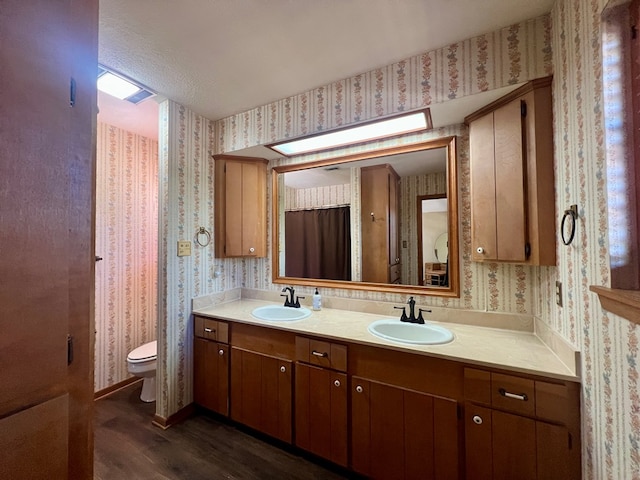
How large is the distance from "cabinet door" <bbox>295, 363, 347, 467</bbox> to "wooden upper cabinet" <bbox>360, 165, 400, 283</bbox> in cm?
79

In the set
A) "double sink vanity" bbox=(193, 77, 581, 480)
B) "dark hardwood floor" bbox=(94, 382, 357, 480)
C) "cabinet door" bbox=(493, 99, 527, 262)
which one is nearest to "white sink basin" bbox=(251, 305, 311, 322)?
"double sink vanity" bbox=(193, 77, 581, 480)

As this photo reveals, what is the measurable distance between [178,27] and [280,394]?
7.36 feet

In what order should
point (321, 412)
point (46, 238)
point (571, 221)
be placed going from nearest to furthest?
point (46, 238), point (571, 221), point (321, 412)

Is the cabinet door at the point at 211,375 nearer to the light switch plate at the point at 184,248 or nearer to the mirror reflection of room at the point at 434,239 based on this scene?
the light switch plate at the point at 184,248

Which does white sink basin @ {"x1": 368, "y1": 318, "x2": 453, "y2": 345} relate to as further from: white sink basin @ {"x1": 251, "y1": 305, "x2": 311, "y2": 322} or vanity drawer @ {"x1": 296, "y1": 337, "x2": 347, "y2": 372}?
white sink basin @ {"x1": 251, "y1": 305, "x2": 311, "y2": 322}

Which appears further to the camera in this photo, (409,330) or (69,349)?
(409,330)

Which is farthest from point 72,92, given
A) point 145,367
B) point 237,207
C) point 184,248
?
point 145,367

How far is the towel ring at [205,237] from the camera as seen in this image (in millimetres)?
2211

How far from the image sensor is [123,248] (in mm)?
2531

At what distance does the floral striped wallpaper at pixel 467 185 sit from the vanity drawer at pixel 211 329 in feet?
0.33

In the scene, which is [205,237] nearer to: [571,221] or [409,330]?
[409,330]

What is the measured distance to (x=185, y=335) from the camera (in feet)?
6.86

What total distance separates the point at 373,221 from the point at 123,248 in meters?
2.44

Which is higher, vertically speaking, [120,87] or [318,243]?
[120,87]
